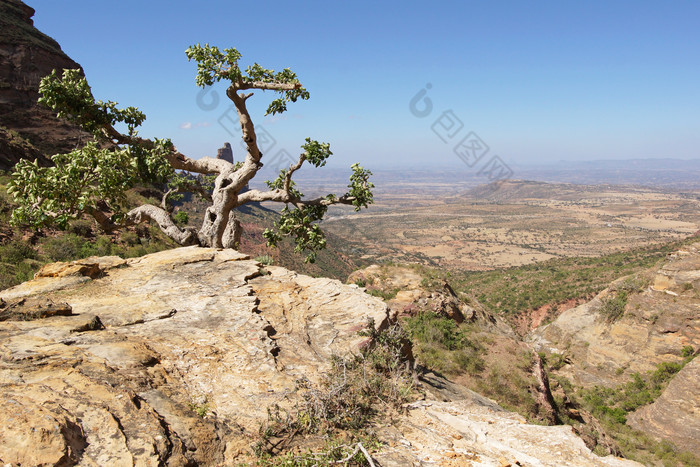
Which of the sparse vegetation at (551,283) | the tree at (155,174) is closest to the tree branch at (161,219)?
the tree at (155,174)

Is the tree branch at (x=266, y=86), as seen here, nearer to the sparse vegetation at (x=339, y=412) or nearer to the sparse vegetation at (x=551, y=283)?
the sparse vegetation at (x=339, y=412)

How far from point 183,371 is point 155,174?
19.7 feet

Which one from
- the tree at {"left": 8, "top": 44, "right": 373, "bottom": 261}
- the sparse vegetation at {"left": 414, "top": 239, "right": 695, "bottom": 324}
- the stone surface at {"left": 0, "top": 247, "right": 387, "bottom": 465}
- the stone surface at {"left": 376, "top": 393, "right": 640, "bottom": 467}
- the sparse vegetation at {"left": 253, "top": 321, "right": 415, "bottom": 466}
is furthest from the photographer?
the sparse vegetation at {"left": 414, "top": 239, "right": 695, "bottom": 324}

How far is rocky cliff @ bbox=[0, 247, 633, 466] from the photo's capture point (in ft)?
12.7

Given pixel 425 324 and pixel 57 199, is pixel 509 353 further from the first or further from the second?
pixel 57 199

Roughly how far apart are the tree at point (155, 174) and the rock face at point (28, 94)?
16.0m

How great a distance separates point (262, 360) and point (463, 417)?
3.44 m

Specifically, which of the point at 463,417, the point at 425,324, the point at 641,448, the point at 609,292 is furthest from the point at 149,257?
the point at 609,292

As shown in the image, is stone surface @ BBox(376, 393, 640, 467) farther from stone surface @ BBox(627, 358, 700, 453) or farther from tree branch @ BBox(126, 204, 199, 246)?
stone surface @ BBox(627, 358, 700, 453)

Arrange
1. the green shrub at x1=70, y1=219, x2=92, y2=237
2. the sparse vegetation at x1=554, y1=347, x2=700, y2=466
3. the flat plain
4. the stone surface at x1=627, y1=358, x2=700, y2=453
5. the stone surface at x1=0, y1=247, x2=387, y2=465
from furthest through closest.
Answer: the flat plain → the stone surface at x1=627, y1=358, x2=700, y2=453 → the sparse vegetation at x1=554, y1=347, x2=700, y2=466 → the green shrub at x1=70, y1=219, x2=92, y2=237 → the stone surface at x1=0, y1=247, x2=387, y2=465

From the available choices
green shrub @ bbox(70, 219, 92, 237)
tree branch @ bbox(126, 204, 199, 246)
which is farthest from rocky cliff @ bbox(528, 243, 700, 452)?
green shrub @ bbox(70, 219, 92, 237)

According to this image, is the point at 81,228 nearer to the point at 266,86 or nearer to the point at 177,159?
the point at 177,159

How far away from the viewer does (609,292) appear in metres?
29.7

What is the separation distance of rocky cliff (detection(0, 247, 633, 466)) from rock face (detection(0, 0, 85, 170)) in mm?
19792
